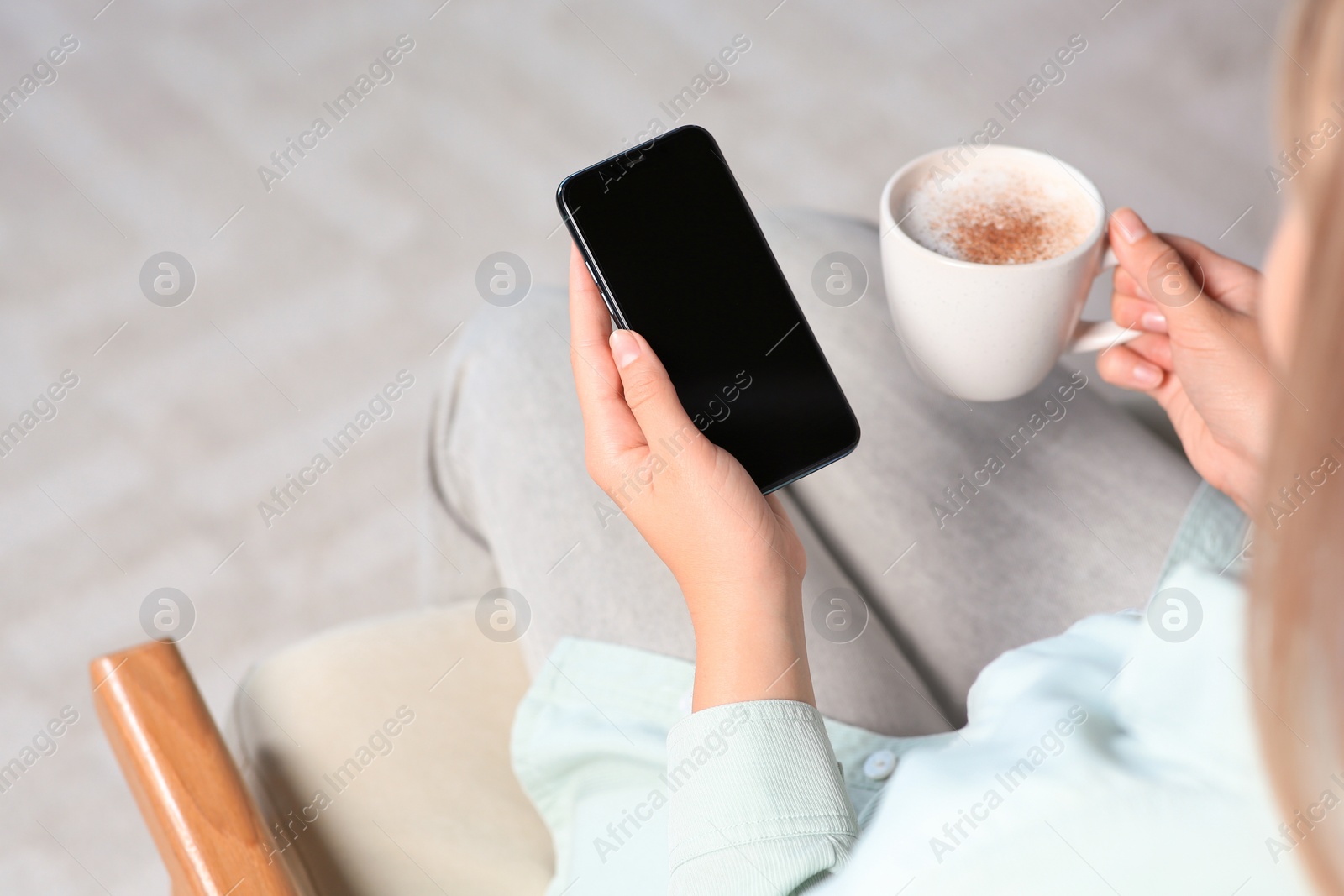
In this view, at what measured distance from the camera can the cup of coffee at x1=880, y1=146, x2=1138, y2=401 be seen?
2.08ft

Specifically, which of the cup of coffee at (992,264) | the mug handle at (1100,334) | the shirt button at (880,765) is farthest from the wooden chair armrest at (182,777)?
the mug handle at (1100,334)

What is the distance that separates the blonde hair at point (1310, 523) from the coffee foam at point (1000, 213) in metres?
0.30

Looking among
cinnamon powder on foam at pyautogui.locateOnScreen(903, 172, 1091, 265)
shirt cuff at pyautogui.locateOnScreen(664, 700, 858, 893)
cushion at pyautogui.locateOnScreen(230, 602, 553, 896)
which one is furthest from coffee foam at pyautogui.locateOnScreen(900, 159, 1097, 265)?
cushion at pyautogui.locateOnScreen(230, 602, 553, 896)

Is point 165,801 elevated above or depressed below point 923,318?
above

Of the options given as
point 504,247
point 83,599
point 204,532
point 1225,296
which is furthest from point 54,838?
point 1225,296

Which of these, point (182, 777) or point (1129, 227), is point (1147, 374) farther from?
point (182, 777)

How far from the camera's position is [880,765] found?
2.10 feet

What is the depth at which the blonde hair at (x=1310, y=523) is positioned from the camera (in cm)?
31

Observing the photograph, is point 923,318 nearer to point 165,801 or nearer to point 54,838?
point 165,801

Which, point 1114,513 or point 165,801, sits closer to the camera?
point 165,801

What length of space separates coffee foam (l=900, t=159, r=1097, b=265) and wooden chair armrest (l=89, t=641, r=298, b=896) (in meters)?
0.54

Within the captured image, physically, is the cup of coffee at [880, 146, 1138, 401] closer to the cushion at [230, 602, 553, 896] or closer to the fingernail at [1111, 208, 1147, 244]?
the fingernail at [1111, 208, 1147, 244]

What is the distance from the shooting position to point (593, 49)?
5.62ft

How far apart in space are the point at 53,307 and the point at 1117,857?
1578 mm
